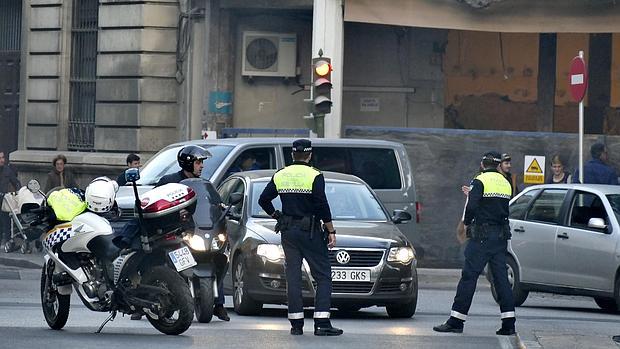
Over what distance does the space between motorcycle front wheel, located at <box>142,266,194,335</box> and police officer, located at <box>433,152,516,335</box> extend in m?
2.54

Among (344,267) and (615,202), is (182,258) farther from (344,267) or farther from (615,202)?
(615,202)

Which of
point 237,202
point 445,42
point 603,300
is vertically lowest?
point 603,300

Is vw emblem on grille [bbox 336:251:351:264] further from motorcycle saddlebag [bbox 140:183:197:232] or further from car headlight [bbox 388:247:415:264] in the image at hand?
motorcycle saddlebag [bbox 140:183:197:232]

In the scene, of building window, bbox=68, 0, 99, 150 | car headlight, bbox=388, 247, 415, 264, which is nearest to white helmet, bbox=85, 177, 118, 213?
car headlight, bbox=388, 247, 415, 264

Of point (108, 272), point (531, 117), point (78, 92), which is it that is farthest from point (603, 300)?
point (78, 92)

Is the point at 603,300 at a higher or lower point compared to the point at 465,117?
lower

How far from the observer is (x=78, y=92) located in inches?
1173

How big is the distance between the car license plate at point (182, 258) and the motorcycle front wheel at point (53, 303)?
103cm

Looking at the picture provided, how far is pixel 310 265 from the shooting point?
1329 cm

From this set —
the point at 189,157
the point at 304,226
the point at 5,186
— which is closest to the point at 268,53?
the point at 5,186

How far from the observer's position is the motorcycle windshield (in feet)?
44.7

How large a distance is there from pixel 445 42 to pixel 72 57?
6.97 metres

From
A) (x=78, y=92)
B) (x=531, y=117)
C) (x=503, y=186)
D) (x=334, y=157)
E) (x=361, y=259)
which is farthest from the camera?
(x=78, y=92)

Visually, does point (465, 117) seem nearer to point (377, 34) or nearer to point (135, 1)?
point (377, 34)
